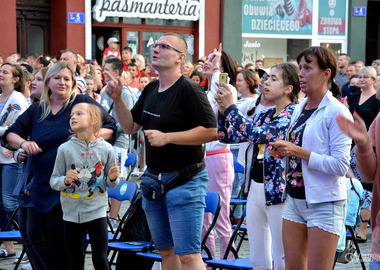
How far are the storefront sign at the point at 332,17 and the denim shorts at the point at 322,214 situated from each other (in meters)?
20.4

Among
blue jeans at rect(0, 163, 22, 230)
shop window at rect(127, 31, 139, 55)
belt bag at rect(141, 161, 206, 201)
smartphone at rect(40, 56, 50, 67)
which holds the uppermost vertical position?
shop window at rect(127, 31, 139, 55)

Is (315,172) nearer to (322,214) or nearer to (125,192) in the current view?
(322,214)

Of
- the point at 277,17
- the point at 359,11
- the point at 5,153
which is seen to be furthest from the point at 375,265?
the point at 359,11

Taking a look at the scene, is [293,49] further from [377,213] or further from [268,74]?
[377,213]

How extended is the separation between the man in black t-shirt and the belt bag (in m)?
0.02

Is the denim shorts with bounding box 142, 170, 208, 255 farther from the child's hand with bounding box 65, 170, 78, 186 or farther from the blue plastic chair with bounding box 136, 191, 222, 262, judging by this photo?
the blue plastic chair with bounding box 136, 191, 222, 262

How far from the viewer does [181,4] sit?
21.6 meters

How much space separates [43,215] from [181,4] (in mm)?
16561

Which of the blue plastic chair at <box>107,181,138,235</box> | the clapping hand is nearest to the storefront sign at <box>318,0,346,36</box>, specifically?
the blue plastic chair at <box>107,181,138,235</box>

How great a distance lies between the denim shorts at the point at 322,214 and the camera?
4500 millimetres

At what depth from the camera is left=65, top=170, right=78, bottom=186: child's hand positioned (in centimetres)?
545

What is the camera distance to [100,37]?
21016 mm

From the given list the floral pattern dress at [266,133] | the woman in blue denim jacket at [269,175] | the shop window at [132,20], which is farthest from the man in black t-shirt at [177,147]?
the shop window at [132,20]

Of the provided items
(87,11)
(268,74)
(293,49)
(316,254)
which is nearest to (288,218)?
(316,254)
